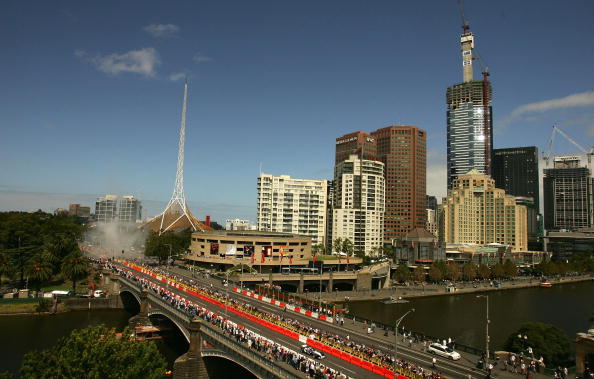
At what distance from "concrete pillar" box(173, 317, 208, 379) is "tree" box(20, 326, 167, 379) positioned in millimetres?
13095

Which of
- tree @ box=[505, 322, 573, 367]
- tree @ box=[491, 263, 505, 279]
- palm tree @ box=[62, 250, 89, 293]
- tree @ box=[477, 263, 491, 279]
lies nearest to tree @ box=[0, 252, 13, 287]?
palm tree @ box=[62, 250, 89, 293]

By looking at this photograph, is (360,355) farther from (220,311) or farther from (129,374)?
(220,311)

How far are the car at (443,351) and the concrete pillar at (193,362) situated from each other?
27.0 meters

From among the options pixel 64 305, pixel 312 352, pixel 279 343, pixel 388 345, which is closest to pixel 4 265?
pixel 64 305

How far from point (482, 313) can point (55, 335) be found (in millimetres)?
93880

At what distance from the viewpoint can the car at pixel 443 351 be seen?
162 feet

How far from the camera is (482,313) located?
108062 mm

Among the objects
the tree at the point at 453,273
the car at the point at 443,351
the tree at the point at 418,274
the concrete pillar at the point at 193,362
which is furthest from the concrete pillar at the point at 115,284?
the tree at the point at 453,273

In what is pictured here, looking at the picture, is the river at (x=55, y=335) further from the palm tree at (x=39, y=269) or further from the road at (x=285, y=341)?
the palm tree at (x=39, y=269)

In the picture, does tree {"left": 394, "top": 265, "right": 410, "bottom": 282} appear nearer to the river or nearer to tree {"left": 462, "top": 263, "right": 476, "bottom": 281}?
tree {"left": 462, "top": 263, "right": 476, "bottom": 281}

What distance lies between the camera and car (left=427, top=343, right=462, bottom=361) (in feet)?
162

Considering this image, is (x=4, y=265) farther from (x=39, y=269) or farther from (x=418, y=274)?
(x=418, y=274)

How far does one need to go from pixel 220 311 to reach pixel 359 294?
215 feet

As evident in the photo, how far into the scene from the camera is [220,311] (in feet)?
223
